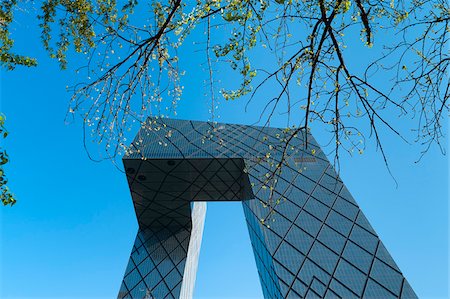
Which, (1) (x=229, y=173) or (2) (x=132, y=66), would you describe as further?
(1) (x=229, y=173)

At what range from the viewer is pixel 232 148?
19.5 metres

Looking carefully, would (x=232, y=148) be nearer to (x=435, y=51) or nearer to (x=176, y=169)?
(x=176, y=169)

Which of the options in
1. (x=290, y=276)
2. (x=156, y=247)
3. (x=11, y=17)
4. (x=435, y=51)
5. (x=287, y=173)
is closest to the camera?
(x=435, y=51)

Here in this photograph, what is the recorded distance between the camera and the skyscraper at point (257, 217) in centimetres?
1267

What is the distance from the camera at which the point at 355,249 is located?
13.9 metres

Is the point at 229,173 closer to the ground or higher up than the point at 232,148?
closer to the ground

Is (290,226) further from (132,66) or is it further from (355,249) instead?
(132,66)

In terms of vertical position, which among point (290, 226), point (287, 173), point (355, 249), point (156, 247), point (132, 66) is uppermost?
point (287, 173)

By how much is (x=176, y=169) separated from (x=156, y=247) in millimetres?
6673

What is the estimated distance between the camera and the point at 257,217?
1540 cm

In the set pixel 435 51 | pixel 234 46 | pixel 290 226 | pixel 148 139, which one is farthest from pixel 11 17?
pixel 148 139

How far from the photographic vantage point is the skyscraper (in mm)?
12672

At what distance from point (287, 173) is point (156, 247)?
1027cm

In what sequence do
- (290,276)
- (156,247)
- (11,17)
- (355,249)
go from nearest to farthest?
(11,17) < (290,276) < (355,249) < (156,247)
